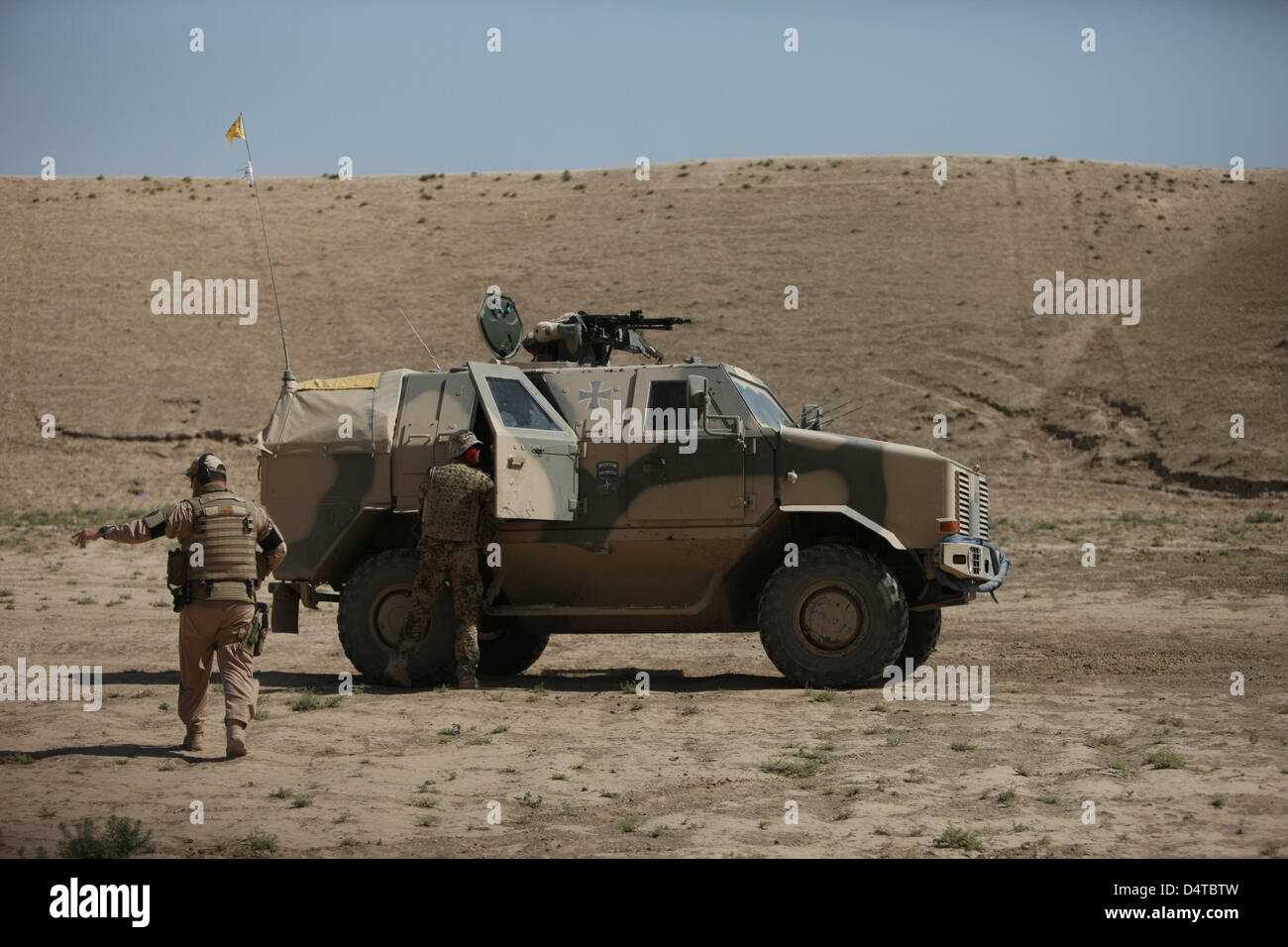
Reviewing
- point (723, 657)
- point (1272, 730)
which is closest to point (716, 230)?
point (723, 657)

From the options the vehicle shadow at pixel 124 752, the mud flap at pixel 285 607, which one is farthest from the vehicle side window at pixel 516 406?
the vehicle shadow at pixel 124 752

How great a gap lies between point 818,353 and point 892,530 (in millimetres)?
29387

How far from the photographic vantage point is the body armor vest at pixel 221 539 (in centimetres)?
786

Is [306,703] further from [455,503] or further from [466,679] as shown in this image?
[455,503]

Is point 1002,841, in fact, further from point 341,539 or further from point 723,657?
point 723,657

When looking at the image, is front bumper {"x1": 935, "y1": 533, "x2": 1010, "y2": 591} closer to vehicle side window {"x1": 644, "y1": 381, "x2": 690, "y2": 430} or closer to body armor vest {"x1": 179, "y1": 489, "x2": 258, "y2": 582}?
vehicle side window {"x1": 644, "y1": 381, "x2": 690, "y2": 430}

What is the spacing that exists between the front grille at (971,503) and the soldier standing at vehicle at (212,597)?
5275 mm

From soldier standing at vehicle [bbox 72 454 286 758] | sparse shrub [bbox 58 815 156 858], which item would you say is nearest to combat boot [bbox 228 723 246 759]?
soldier standing at vehicle [bbox 72 454 286 758]

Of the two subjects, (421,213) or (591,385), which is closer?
(591,385)

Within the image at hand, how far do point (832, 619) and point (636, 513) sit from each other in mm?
1759

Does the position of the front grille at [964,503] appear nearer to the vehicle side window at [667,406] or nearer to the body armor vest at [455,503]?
the vehicle side window at [667,406]

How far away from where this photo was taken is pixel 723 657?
13.3 meters
